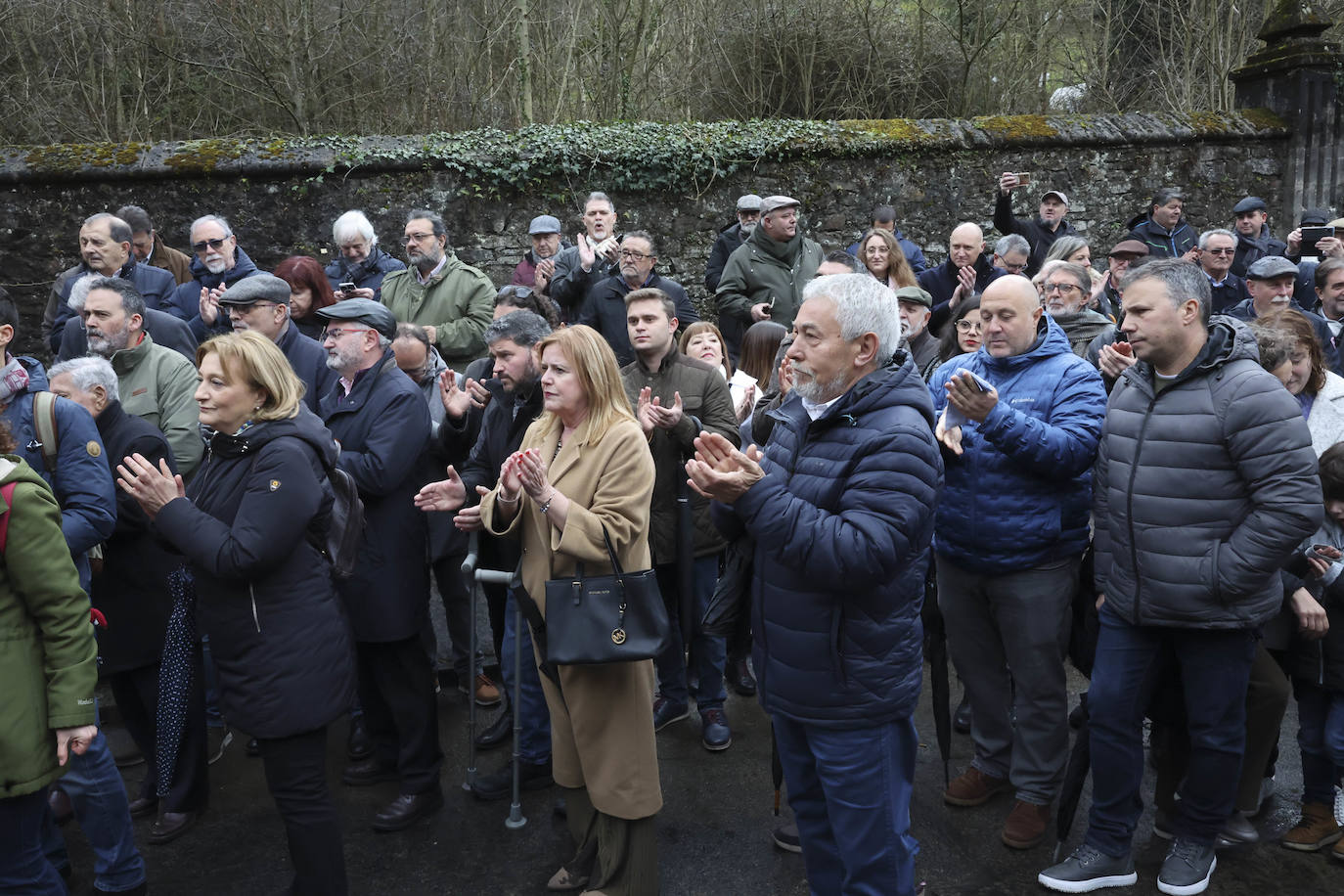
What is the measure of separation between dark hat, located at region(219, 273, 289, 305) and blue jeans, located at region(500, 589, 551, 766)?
197 cm

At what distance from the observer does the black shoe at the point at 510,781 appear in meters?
4.44

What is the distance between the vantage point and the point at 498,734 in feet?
16.0

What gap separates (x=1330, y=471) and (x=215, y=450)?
4.14 m

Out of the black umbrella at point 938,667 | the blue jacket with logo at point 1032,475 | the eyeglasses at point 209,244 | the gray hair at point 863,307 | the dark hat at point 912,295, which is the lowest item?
the black umbrella at point 938,667

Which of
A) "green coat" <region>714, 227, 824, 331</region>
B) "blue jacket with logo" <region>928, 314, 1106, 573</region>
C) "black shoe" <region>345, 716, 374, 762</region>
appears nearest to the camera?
"blue jacket with logo" <region>928, 314, 1106, 573</region>

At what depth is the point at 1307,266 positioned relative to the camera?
7.88 m

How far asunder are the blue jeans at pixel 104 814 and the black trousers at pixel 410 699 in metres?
1.02

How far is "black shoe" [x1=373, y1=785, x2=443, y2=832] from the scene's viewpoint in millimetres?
4238

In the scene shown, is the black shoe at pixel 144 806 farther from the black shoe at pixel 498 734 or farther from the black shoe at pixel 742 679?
the black shoe at pixel 742 679

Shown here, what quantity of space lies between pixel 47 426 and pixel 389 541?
4.52 feet

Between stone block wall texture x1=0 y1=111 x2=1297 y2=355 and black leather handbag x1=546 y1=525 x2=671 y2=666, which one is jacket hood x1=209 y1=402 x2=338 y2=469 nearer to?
black leather handbag x1=546 y1=525 x2=671 y2=666

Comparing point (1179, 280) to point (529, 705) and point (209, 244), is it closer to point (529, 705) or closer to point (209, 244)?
point (529, 705)

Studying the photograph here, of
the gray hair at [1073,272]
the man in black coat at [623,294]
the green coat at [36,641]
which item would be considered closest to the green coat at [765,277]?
the man in black coat at [623,294]

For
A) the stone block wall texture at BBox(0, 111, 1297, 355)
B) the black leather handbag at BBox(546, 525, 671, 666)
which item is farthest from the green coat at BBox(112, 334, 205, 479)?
the stone block wall texture at BBox(0, 111, 1297, 355)
